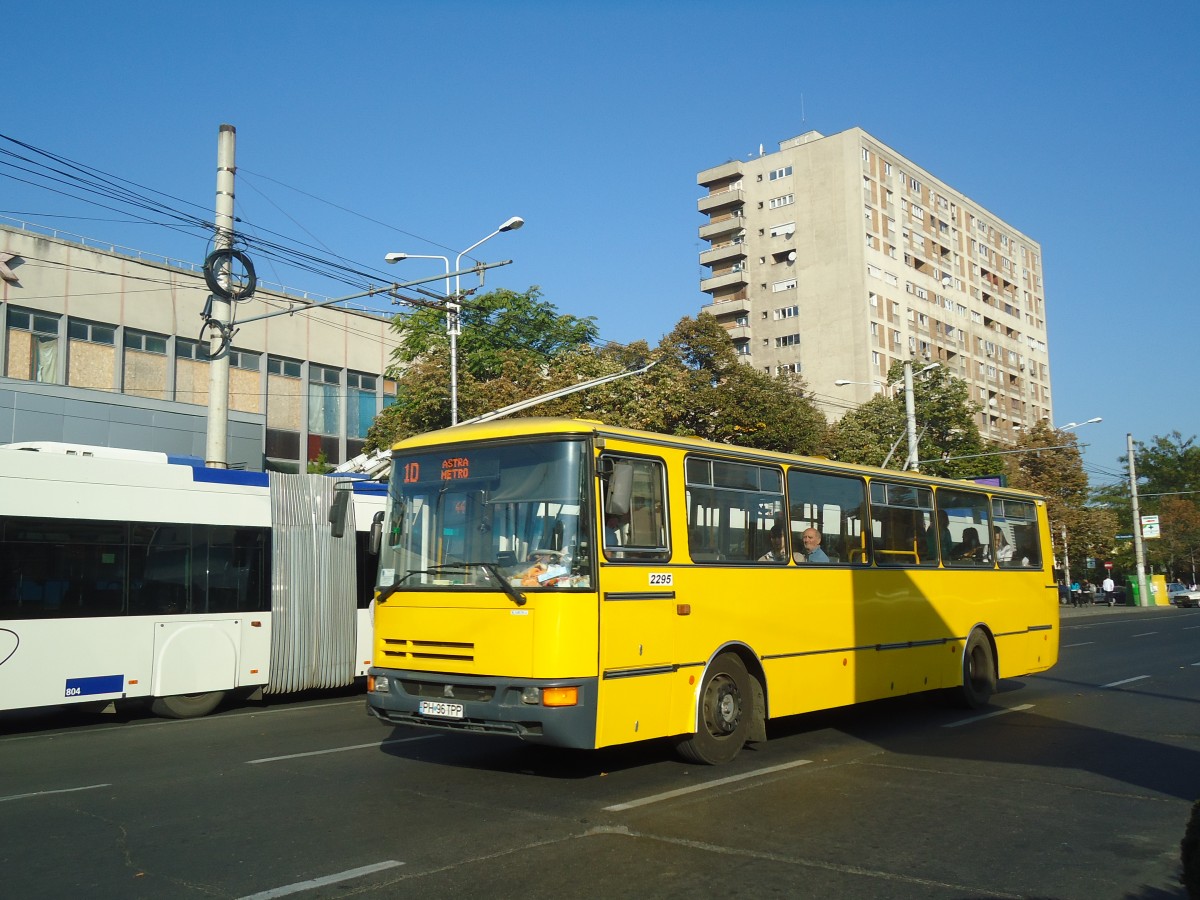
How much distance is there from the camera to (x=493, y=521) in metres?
8.74

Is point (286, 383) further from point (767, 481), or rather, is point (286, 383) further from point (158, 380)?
point (767, 481)

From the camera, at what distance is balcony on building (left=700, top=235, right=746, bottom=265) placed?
79.2m

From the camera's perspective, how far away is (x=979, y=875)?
6.10m

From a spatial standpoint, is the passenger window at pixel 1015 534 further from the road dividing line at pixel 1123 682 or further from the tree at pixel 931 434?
the tree at pixel 931 434

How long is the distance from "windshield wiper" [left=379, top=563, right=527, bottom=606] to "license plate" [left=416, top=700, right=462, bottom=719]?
987mm

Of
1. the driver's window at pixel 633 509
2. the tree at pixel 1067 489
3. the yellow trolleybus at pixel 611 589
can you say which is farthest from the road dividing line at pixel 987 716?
the tree at pixel 1067 489

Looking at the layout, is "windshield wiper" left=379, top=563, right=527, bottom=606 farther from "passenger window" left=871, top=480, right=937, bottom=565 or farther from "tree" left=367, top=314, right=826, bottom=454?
"tree" left=367, top=314, right=826, bottom=454

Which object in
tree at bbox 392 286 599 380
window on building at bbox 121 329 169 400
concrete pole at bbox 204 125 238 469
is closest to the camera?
concrete pole at bbox 204 125 238 469

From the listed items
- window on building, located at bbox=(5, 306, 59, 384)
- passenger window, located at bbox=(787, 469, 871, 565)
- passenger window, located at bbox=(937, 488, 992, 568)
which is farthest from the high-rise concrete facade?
passenger window, located at bbox=(787, 469, 871, 565)

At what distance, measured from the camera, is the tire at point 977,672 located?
551 inches

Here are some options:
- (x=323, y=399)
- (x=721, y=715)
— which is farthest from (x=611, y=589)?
(x=323, y=399)

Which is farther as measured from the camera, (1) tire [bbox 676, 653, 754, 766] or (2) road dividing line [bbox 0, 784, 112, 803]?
(1) tire [bbox 676, 653, 754, 766]

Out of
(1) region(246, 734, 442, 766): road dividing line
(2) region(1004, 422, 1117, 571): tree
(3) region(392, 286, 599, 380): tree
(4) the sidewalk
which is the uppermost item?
(3) region(392, 286, 599, 380): tree

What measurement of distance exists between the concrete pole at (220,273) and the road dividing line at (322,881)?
13.5m
